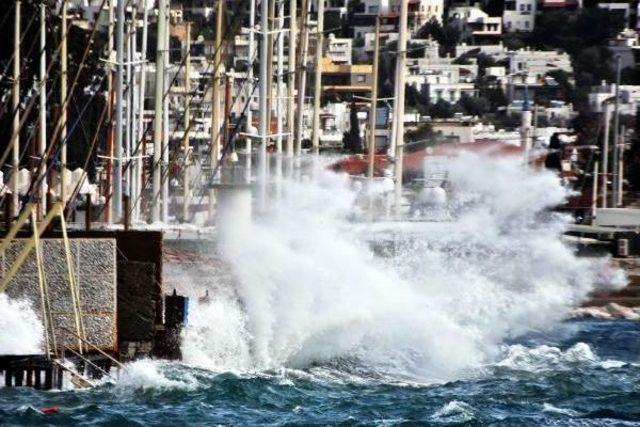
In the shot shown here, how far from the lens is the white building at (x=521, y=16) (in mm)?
153500

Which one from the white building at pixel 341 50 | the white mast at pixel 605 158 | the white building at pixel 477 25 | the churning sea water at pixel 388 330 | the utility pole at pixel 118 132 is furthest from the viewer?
the white building at pixel 477 25

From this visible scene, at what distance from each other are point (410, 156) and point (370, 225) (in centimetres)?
1504

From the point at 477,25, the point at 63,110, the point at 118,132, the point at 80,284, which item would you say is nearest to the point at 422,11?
the point at 477,25

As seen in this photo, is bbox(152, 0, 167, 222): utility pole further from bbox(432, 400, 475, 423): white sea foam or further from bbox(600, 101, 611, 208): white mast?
bbox(600, 101, 611, 208): white mast

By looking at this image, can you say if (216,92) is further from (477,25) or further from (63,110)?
(477,25)

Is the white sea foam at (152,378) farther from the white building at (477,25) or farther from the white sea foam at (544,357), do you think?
the white building at (477,25)

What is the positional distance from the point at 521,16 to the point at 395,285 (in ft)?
373

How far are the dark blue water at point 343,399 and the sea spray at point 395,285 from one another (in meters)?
1.53

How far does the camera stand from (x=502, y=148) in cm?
5472

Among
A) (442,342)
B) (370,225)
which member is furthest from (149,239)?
(370,225)

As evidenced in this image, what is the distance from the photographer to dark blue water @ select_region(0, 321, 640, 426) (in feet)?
106

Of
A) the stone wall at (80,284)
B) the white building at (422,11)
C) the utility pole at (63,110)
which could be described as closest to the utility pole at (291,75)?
the utility pole at (63,110)

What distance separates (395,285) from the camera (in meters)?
43.0

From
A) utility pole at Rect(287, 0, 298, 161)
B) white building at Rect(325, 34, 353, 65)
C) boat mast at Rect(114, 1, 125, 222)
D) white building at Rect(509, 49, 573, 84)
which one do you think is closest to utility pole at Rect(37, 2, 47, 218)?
boat mast at Rect(114, 1, 125, 222)
